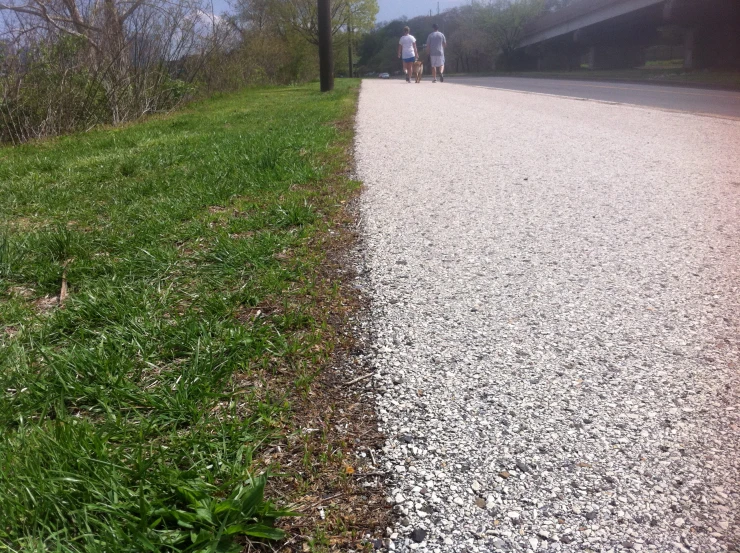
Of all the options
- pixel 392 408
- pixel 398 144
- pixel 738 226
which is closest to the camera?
pixel 392 408

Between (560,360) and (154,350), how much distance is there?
1701mm

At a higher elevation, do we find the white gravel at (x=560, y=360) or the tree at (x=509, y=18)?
the tree at (x=509, y=18)

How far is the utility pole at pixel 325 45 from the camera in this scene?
15992mm

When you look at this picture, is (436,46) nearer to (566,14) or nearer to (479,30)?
(566,14)

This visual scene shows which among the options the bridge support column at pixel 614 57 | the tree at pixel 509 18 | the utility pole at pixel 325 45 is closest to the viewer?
the utility pole at pixel 325 45

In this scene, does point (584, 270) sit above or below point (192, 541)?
above

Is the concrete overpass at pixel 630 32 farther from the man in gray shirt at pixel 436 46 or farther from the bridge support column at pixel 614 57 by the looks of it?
the man in gray shirt at pixel 436 46

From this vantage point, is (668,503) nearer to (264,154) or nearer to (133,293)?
(133,293)

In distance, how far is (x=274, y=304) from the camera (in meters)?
2.73

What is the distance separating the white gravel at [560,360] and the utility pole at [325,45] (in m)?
13.0

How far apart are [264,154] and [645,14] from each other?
3808 centimetres

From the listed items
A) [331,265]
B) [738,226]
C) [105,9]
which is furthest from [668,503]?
[105,9]

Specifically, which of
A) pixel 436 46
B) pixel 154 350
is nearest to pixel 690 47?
pixel 436 46

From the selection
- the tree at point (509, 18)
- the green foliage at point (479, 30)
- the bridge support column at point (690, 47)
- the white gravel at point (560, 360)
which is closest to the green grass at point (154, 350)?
the white gravel at point (560, 360)
